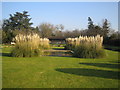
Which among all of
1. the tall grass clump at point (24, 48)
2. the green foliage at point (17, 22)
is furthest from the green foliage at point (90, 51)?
the green foliage at point (17, 22)

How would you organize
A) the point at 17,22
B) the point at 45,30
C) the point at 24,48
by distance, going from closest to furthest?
the point at 24,48 → the point at 17,22 → the point at 45,30

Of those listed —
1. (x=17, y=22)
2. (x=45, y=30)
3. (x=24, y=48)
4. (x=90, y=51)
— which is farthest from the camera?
(x=45, y=30)

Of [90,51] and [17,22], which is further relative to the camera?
[17,22]

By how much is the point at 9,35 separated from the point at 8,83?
106 ft

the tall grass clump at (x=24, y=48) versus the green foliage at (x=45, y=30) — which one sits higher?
the green foliage at (x=45, y=30)

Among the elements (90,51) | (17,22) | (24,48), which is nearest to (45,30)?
(17,22)

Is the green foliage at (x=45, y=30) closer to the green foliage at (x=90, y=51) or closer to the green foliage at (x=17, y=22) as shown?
the green foliage at (x=17, y=22)

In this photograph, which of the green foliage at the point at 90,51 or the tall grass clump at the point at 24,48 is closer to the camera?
the green foliage at the point at 90,51

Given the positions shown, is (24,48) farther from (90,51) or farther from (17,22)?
(17,22)

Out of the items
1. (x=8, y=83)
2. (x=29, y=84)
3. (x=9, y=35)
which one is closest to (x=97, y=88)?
(x=29, y=84)

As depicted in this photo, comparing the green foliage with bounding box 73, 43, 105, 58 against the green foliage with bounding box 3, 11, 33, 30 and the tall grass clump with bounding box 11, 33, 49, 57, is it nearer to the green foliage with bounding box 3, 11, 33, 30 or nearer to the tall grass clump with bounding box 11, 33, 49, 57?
the tall grass clump with bounding box 11, 33, 49, 57

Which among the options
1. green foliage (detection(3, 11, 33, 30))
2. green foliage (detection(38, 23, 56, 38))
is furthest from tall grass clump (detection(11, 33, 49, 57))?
green foliage (detection(38, 23, 56, 38))

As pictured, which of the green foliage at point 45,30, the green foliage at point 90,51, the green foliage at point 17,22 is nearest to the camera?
the green foliage at point 90,51

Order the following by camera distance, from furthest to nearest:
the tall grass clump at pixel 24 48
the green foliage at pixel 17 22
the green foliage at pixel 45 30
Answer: the green foliage at pixel 45 30, the green foliage at pixel 17 22, the tall grass clump at pixel 24 48
